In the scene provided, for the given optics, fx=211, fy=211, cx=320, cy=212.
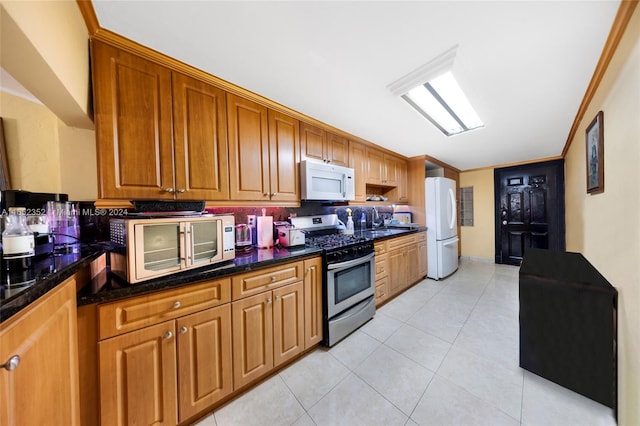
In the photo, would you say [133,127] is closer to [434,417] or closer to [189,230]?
[189,230]

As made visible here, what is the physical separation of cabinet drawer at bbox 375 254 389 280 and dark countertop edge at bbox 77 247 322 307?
143 cm

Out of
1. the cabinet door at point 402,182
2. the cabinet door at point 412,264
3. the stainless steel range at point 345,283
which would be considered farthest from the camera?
the cabinet door at point 402,182

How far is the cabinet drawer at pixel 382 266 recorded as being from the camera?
2.62 metres

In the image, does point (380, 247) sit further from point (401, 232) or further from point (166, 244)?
point (166, 244)

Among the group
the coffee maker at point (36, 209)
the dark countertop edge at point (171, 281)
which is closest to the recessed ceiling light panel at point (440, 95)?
the dark countertop edge at point (171, 281)

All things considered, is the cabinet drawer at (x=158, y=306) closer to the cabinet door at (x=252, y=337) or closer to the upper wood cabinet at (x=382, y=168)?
the cabinet door at (x=252, y=337)

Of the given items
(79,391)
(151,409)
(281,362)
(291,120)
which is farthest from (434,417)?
(291,120)

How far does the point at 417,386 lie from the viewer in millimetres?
1514

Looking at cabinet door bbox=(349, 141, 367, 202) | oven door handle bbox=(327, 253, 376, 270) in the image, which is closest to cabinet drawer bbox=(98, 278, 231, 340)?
oven door handle bbox=(327, 253, 376, 270)

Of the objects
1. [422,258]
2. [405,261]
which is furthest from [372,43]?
[422,258]

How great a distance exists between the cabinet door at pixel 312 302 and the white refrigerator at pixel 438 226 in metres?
2.59

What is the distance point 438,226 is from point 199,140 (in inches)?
141

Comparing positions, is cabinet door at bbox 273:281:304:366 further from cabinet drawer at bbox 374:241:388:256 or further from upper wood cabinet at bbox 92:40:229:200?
cabinet drawer at bbox 374:241:388:256

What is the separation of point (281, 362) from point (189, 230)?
1210 mm
